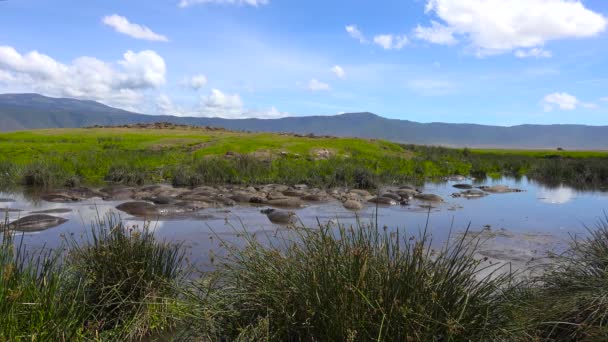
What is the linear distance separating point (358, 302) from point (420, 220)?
11797mm

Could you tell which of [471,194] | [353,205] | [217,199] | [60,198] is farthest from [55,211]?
[471,194]

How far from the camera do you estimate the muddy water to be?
11.4 meters

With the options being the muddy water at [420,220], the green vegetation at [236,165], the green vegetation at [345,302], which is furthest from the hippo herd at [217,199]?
the green vegetation at [345,302]

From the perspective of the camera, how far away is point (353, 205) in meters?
17.7

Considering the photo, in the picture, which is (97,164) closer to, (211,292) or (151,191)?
(151,191)

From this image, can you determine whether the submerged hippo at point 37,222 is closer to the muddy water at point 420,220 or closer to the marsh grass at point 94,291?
the muddy water at point 420,220

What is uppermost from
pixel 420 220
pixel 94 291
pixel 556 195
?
pixel 94 291

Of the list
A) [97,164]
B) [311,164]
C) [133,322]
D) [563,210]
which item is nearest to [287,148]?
[311,164]

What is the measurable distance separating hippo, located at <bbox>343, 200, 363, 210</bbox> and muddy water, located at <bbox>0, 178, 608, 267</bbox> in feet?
0.94

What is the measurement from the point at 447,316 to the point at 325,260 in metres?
1.16

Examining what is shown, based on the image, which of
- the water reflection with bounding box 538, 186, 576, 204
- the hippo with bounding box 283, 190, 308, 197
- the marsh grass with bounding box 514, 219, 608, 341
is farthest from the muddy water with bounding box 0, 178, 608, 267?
the marsh grass with bounding box 514, 219, 608, 341

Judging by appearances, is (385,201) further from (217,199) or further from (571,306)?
(571,306)

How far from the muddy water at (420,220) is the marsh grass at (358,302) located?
4517 millimetres

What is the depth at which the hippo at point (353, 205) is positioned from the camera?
17.5 metres
